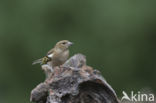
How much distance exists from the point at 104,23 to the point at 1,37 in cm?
366

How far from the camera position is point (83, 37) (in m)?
24.3

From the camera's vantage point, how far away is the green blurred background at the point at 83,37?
23891 millimetres

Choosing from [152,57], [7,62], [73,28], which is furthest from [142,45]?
[7,62]

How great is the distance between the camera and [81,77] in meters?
8.25

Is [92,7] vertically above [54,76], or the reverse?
[54,76]

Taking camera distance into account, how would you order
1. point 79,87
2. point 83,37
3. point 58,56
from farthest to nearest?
point 83,37, point 58,56, point 79,87

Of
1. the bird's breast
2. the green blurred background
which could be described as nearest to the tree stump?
the bird's breast

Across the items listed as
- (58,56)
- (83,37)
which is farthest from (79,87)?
(83,37)

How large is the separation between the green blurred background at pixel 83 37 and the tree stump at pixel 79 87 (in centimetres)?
1447

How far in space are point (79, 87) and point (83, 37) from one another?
16038mm

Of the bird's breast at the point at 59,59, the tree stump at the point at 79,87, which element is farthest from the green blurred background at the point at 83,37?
the tree stump at the point at 79,87

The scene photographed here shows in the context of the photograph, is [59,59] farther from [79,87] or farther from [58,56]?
[79,87]

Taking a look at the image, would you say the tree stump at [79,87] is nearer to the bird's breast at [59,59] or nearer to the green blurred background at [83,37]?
the bird's breast at [59,59]

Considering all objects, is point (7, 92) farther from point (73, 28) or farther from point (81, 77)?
point (81, 77)
